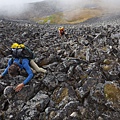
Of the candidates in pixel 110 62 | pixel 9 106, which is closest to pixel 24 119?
pixel 9 106

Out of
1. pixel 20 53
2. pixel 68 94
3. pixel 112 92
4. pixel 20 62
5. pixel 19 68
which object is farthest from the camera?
pixel 20 53

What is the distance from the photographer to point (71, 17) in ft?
383

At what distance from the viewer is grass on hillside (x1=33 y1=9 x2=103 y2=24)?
112062 millimetres

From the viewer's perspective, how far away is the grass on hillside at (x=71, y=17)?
368 feet

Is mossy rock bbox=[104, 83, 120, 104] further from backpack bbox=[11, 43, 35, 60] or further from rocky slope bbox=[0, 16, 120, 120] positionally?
backpack bbox=[11, 43, 35, 60]

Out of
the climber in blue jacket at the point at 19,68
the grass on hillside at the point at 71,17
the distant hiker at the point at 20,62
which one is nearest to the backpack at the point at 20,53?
the distant hiker at the point at 20,62

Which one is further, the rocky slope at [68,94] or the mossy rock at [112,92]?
the mossy rock at [112,92]

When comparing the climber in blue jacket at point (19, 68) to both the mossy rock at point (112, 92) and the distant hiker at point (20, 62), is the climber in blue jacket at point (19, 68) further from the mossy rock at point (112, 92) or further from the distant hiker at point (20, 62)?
the mossy rock at point (112, 92)

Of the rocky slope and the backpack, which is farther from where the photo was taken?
the backpack

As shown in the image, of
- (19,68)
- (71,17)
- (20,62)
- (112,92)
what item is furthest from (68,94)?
(71,17)

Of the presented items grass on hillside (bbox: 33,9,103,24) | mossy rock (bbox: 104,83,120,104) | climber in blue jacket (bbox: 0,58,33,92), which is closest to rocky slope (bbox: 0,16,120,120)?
mossy rock (bbox: 104,83,120,104)

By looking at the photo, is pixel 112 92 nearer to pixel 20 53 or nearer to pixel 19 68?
pixel 19 68

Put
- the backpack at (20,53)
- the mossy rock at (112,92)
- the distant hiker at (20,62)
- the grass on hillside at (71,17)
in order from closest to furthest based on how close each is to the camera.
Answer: the mossy rock at (112,92) → the distant hiker at (20,62) → the backpack at (20,53) → the grass on hillside at (71,17)

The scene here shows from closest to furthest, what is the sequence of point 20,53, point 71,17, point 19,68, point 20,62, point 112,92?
point 112,92
point 19,68
point 20,62
point 20,53
point 71,17
